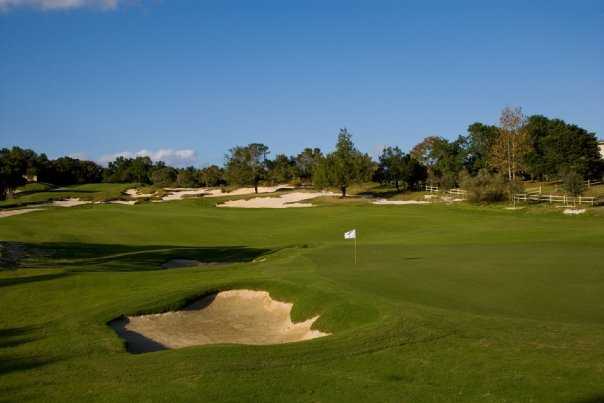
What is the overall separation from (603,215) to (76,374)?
1807 inches

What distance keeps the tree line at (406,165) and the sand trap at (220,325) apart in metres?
46.7

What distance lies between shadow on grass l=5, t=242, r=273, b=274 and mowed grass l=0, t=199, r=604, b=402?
8.6 inches

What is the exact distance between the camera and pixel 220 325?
16.6 meters

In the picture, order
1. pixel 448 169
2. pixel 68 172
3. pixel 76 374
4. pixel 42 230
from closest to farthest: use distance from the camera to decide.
Answer: pixel 76 374
pixel 42 230
pixel 448 169
pixel 68 172

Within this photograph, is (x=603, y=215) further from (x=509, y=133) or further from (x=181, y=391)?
(x=181, y=391)

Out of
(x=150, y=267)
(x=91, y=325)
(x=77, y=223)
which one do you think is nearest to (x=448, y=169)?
(x=77, y=223)

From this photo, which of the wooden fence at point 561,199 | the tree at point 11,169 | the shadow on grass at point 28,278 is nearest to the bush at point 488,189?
the wooden fence at point 561,199

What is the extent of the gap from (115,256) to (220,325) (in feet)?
61.3

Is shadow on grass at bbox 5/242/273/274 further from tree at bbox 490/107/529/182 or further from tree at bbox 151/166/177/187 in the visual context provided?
tree at bbox 151/166/177/187

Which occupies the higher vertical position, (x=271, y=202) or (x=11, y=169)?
(x=11, y=169)

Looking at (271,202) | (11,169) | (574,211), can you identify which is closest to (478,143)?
(271,202)

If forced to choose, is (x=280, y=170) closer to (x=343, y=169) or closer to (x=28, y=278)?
(x=343, y=169)

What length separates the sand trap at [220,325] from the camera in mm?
14672

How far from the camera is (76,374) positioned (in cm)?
1050
